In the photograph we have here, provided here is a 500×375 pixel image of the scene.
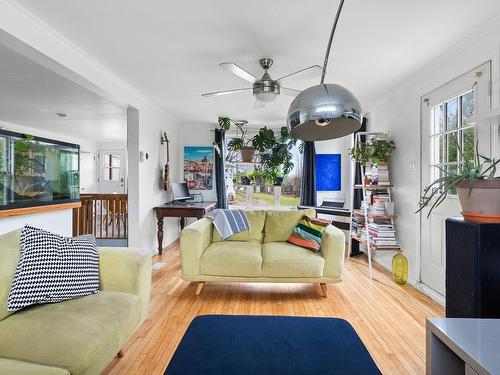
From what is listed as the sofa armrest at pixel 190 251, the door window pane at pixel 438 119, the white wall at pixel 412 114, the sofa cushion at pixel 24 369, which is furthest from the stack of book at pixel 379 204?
the sofa cushion at pixel 24 369

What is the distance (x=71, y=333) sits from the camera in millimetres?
1258

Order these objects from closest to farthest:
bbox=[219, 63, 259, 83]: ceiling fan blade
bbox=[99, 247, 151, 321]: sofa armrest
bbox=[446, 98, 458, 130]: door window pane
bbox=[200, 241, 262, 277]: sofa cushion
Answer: bbox=[99, 247, 151, 321]: sofa armrest, bbox=[219, 63, 259, 83]: ceiling fan blade, bbox=[446, 98, 458, 130]: door window pane, bbox=[200, 241, 262, 277]: sofa cushion

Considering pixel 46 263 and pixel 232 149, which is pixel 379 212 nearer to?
pixel 232 149

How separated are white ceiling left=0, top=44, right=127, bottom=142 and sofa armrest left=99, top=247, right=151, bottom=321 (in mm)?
2246

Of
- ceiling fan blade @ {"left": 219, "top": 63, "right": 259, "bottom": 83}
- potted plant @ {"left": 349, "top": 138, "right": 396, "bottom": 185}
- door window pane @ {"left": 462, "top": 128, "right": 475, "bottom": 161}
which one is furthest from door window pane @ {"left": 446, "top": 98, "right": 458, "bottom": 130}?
ceiling fan blade @ {"left": 219, "top": 63, "right": 259, "bottom": 83}

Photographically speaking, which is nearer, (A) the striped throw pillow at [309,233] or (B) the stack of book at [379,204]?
(A) the striped throw pillow at [309,233]

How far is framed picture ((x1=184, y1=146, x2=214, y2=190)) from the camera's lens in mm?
5469

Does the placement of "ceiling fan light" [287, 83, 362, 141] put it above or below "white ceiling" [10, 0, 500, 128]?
below

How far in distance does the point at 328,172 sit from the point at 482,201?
3901 millimetres

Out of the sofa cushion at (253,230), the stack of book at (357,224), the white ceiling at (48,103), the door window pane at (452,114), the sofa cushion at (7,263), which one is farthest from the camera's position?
the stack of book at (357,224)

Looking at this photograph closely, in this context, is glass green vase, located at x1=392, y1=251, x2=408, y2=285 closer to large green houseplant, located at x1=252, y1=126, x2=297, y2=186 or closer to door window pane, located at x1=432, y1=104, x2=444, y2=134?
door window pane, located at x1=432, y1=104, x2=444, y2=134

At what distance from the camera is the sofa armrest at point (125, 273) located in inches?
70.5

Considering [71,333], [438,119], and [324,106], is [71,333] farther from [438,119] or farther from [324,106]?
[438,119]

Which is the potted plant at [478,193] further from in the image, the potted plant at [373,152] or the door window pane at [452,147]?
the potted plant at [373,152]
